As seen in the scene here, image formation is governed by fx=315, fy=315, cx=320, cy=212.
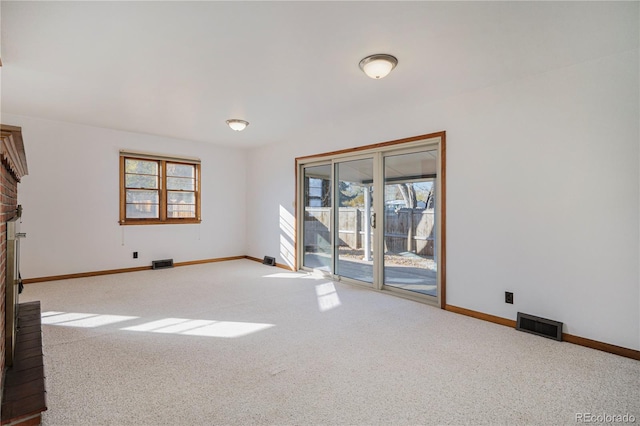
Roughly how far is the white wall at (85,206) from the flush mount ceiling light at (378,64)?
4503 millimetres

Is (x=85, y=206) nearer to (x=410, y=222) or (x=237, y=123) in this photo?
(x=237, y=123)

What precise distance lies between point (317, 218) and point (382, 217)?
143 centimetres

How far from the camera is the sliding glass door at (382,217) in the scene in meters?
3.94

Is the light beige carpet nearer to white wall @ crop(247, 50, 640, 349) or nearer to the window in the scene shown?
white wall @ crop(247, 50, 640, 349)

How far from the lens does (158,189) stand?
5.84 m

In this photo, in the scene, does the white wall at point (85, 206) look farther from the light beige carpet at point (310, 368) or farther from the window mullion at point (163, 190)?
the light beige carpet at point (310, 368)

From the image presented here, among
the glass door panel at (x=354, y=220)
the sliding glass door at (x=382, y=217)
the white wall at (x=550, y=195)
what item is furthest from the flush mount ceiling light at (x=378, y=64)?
the glass door panel at (x=354, y=220)

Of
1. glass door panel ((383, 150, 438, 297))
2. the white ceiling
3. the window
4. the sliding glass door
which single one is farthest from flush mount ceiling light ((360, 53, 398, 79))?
the window

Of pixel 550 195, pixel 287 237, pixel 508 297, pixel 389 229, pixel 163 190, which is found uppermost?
pixel 163 190

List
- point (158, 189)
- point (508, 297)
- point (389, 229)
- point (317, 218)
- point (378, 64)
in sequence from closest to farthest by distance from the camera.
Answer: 1. point (378, 64)
2. point (508, 297)
3. point (389, 229)
4. point (317, 218)
5. point (158, 189)

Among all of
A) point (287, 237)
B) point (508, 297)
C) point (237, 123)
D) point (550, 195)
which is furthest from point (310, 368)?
point (287, 237)

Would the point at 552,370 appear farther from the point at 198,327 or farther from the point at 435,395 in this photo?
the point at 198,327

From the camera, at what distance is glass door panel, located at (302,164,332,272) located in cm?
525

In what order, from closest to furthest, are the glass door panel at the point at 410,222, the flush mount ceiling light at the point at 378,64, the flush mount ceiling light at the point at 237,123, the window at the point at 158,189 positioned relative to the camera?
the flush mount ceiling light at the point at 378,64 → the glass door panel at the point at 410,222 → the flush mount ceiling light at the point at 237,123 → the window at the point at 158,189
